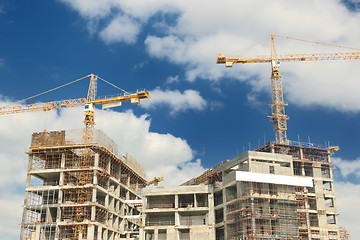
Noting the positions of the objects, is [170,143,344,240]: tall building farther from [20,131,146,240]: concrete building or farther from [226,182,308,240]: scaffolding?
[20,131,146,240]: concrete building

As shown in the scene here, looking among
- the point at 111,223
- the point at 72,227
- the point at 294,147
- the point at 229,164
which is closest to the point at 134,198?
the point at 111,223

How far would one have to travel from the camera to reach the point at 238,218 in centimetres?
8619


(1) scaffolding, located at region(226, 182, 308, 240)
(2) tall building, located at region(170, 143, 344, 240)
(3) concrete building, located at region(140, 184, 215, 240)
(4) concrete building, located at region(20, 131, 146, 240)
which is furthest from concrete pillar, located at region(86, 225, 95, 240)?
(1) scaffolding, located at region(226, 182, 308, 240)

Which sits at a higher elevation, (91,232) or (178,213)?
(178,213)

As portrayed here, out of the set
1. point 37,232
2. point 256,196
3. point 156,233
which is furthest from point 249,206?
point 37,232

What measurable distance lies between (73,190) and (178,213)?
23141 mm

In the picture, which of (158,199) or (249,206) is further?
(158,199)

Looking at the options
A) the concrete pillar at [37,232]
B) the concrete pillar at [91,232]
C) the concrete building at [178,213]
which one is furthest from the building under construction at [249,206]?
the concrete pillar at [37,232]

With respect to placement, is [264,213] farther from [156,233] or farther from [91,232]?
[91,232]

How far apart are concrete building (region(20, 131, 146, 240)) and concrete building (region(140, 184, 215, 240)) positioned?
8.87 m

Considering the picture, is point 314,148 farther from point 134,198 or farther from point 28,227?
point 28,227

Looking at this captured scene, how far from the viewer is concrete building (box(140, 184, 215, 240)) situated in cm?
9369

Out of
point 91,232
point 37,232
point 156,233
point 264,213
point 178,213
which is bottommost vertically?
point 156,233

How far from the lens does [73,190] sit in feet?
318
